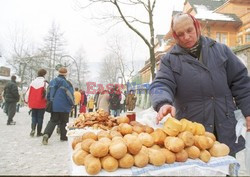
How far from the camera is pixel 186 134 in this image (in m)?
1.80

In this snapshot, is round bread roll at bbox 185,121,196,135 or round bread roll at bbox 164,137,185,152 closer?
round bread roll at bbox 164,137,185,152

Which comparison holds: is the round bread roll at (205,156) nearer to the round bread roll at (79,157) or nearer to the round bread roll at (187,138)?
the round bread roll at (187,138)

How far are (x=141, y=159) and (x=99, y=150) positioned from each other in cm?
27

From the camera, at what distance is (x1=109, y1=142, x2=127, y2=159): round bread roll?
63.3 inches

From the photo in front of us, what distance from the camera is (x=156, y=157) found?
5.39 feet

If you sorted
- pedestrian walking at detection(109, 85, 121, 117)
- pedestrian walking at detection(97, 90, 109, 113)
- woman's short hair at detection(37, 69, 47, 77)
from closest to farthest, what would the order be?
woman's short hair at detection(37, 69, 47, 77) → pedestrian walking at detection(97, 90, 109, 113) → pedestrian walking at detection(109, 85, 121, 117)

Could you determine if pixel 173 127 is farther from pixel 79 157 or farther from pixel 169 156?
pixel 79 157

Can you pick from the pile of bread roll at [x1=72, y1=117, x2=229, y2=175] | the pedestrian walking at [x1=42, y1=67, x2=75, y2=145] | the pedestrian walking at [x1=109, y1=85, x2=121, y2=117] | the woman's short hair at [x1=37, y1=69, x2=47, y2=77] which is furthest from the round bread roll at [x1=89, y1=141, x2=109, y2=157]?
the pedestrian walking at [x1=109, y1=85, x2=121, y2=117]

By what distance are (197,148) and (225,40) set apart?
2560 cm

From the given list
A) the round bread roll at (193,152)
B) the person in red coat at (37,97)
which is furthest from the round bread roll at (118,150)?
the person in red coat at (37,97)

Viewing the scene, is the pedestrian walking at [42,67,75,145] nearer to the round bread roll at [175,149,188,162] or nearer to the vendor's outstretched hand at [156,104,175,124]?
the vendor's outstretched hand at [156,104,175,124]

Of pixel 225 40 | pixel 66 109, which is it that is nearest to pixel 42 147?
pixel 66 109

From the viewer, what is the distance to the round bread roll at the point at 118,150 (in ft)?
5.27

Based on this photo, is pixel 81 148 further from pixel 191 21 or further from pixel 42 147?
pixel 42 147
